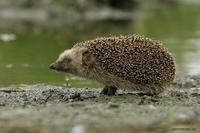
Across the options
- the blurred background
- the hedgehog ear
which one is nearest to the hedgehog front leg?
the hedgehog ear

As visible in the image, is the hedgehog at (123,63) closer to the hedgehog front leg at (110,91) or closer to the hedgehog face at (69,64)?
the hedgehog face at (69,64)

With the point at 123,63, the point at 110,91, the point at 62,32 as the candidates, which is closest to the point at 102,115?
the point at 123,63

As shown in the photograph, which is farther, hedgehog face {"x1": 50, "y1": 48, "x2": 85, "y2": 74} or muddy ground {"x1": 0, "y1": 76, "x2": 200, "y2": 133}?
hedgehog face {"x1": 50, "y1": 48, "x2": 85, "y2": 74}

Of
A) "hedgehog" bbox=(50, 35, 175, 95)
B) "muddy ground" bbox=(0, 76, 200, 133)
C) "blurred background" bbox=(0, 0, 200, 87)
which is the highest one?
"blurred background" bbox=(0, 0, 200, 87)

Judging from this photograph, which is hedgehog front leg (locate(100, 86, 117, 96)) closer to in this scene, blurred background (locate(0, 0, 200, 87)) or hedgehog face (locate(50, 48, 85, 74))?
hedgehog face (locate(50, 48, 85, 74))

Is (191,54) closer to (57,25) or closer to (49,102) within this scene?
(49,102)

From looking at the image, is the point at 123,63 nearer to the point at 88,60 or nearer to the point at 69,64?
the point at 88,60
